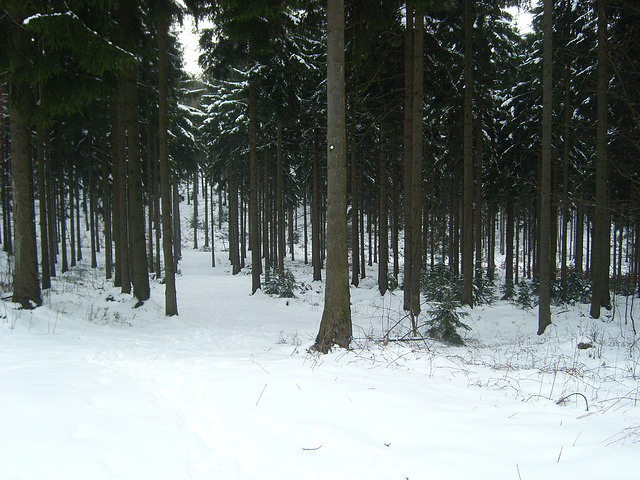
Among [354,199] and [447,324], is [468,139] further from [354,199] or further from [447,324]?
[447,324]

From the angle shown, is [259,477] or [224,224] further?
[224,224]

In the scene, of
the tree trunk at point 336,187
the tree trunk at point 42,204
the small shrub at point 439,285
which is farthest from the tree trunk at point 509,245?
the tree trunk at point 42,204

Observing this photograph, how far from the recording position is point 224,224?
5241 cm

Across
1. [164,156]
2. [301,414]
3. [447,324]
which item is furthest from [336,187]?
[164,156]

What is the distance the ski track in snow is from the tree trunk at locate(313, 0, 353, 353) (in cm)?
53

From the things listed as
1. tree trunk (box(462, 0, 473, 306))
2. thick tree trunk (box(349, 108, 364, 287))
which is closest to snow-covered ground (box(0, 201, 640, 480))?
tree trunk (box(462, 0, 473, 306))

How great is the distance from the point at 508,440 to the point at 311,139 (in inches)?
743

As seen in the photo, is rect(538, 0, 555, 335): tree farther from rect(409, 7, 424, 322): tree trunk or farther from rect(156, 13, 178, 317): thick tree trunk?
rect(156, 13, 178, 317): thick tree trunk

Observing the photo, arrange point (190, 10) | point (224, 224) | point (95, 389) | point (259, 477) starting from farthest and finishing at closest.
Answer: point (224, 224) < point (190, 10) < point (95, 389) < point (259, 477)

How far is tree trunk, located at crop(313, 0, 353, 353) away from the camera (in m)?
6.57

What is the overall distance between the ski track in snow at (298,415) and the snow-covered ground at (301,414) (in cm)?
2

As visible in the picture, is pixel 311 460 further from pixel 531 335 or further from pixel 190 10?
pixel 190 10

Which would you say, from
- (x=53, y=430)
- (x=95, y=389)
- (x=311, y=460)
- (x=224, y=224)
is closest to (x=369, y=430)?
(x=311, y=460)

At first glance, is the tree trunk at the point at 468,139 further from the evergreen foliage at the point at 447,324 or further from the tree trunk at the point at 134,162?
the tree trunk at the point at 134,162
